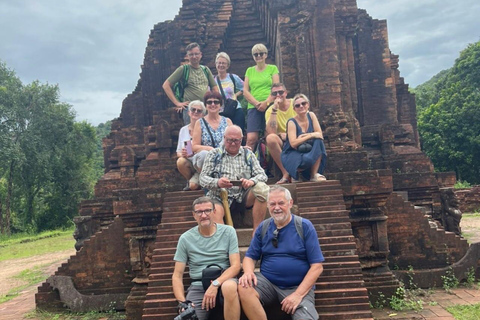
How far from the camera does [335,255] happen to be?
4168 millimetres

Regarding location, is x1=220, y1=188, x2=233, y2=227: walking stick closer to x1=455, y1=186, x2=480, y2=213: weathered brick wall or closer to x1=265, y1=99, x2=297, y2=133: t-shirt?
x1=265, y1=99, x2=297, y2=133: t-shirt

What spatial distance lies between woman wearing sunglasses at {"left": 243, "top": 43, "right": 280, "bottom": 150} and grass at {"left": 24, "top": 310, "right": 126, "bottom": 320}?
302 cm

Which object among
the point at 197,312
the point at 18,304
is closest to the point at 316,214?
the point at 197,312

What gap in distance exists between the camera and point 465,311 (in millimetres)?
4477

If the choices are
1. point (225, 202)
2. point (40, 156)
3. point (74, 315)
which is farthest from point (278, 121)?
point (40, 156)

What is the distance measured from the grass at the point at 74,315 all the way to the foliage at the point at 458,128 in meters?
22.6

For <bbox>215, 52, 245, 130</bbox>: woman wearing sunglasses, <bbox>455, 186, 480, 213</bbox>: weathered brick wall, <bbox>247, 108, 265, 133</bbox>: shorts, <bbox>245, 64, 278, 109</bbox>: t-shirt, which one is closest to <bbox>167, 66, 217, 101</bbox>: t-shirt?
<bbox>215, 52, 245, 130</bbox>: woman wearing sunglasses

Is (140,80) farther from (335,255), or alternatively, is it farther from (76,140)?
(76,140)

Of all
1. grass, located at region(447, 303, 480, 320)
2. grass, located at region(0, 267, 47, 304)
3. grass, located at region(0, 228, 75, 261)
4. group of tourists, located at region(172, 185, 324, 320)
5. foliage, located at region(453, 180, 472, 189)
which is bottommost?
grass, located at region(0, 228, 75, 261)

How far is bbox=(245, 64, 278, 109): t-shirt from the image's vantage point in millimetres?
6445

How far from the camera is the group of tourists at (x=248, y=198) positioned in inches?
127

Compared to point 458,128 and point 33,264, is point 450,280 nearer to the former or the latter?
point 33,264

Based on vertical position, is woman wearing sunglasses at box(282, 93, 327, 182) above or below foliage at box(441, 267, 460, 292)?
above

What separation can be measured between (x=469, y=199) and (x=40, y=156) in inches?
898
